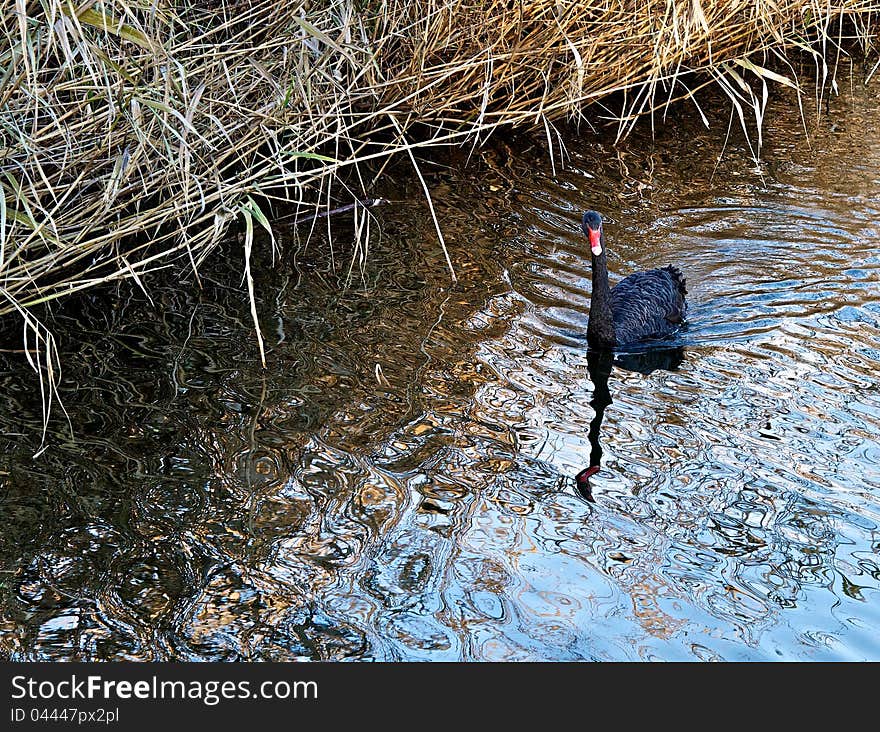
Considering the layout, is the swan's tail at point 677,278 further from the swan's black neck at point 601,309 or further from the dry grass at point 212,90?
the dry grass at point 212,90

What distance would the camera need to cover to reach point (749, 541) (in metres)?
4.38

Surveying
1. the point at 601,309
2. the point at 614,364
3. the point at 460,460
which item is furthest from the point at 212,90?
the point at 614,364

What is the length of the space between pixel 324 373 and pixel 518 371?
0.99 metres

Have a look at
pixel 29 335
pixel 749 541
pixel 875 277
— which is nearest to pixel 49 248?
pixel 29 335

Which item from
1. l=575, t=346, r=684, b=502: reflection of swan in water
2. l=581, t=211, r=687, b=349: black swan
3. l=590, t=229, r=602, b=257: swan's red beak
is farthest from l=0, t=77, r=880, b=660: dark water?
l=590, t=229, r=602, b=257: swan's red beak

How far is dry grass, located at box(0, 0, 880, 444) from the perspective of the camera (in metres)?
4.62

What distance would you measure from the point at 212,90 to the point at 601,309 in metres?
2.32

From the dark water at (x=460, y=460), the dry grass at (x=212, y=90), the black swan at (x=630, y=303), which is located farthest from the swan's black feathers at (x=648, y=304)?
the dry grass at (x=212, y=90)

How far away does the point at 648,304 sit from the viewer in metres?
6.30

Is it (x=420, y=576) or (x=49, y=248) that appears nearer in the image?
(x=420, y=576)

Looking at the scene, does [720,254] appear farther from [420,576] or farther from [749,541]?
[420,576]

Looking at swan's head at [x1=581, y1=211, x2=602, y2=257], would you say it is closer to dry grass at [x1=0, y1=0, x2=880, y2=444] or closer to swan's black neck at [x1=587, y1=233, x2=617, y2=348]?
swan's black neck at [x1=587, y1=233, x2=617, y2=348]

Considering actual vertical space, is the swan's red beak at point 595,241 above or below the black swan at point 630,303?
above

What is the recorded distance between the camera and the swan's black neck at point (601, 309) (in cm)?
604
